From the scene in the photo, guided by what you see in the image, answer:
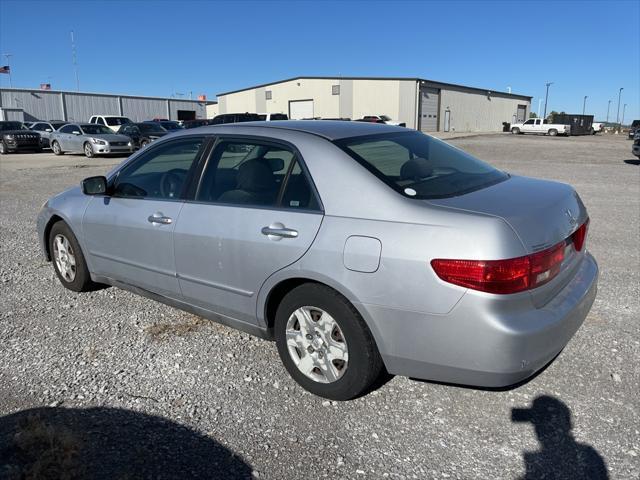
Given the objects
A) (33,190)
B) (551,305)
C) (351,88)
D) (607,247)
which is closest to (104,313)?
(551,305)

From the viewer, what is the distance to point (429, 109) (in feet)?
185

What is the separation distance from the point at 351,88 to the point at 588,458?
5298cm

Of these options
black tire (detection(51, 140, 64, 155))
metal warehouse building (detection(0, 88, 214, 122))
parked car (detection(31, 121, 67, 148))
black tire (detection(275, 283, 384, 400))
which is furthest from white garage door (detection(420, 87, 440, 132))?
black tire (detection(275, 283, 384, 400))

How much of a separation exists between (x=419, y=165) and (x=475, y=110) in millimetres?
69158

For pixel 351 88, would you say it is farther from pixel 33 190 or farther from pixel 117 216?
pixel 117 216

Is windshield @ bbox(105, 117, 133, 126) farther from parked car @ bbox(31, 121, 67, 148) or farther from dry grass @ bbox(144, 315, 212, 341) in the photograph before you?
dry grass @ bbox(144, 315, 212, 341)

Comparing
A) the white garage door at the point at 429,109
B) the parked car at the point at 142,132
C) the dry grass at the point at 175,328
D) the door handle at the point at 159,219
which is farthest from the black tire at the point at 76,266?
the white garage door at the point at 429,109

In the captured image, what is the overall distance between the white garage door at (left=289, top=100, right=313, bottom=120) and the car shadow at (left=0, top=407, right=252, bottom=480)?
52.5 meters

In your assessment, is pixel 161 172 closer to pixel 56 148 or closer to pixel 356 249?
pixel 356 249

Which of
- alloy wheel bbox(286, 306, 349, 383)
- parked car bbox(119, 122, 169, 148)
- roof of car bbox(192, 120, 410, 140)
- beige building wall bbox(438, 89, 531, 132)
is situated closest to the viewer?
alloy wheel bbox(286, 306, 349, 383)

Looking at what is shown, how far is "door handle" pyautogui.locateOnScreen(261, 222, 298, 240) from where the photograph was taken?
9.85 ft

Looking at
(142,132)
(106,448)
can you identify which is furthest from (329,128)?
(142,132)

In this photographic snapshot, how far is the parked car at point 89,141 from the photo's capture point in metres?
22.5

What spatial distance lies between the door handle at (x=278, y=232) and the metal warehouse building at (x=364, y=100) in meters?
50.8
